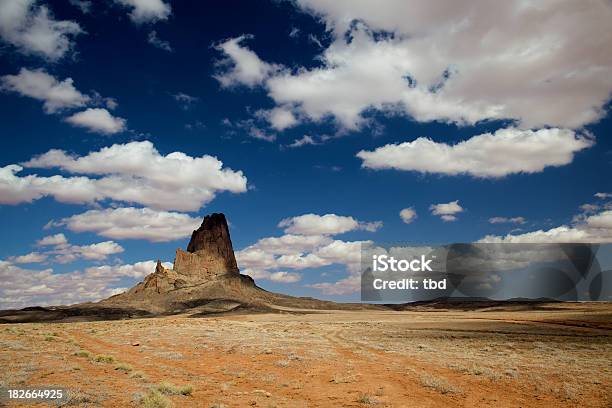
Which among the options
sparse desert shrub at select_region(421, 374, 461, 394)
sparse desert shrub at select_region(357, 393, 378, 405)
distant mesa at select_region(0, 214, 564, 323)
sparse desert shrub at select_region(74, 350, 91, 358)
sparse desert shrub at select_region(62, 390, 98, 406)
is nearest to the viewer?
sparse desert shrub at select_region(62, 390, 98, 406)

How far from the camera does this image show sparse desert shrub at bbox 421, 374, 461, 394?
1591 cm

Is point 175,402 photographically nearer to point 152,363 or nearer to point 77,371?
point 77,371

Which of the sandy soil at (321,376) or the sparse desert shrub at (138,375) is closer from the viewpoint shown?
the sandy soil at (321,376)

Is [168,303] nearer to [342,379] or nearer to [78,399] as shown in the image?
[342,379]


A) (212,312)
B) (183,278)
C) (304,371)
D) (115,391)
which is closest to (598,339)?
(304,371)

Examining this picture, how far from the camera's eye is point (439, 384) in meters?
16.6

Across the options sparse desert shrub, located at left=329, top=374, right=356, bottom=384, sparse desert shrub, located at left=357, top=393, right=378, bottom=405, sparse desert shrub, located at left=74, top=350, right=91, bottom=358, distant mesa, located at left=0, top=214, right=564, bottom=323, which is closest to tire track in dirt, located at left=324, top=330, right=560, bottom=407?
sparse desert shrub, located at left=329, top=374, right=356, bottom=384

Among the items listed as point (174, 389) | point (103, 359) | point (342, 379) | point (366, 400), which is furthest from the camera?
point (103, 359)

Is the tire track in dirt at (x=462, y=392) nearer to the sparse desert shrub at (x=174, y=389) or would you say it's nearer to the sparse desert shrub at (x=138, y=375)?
the sparse desert shrub at (x=174, y=389)

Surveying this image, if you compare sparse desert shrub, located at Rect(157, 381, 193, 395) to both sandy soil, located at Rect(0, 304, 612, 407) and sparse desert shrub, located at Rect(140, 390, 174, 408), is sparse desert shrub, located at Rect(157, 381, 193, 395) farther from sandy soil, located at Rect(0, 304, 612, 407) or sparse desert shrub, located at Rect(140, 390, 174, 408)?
sparse desert shrub, located at Rect(140, 390, 174, 408)

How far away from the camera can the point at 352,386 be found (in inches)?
656

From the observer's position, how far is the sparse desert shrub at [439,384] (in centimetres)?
1591

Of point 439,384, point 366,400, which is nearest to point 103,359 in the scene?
point 366,400

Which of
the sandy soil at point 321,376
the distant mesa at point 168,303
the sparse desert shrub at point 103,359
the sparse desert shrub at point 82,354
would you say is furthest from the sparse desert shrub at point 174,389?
the distant mesa at point 168,303
